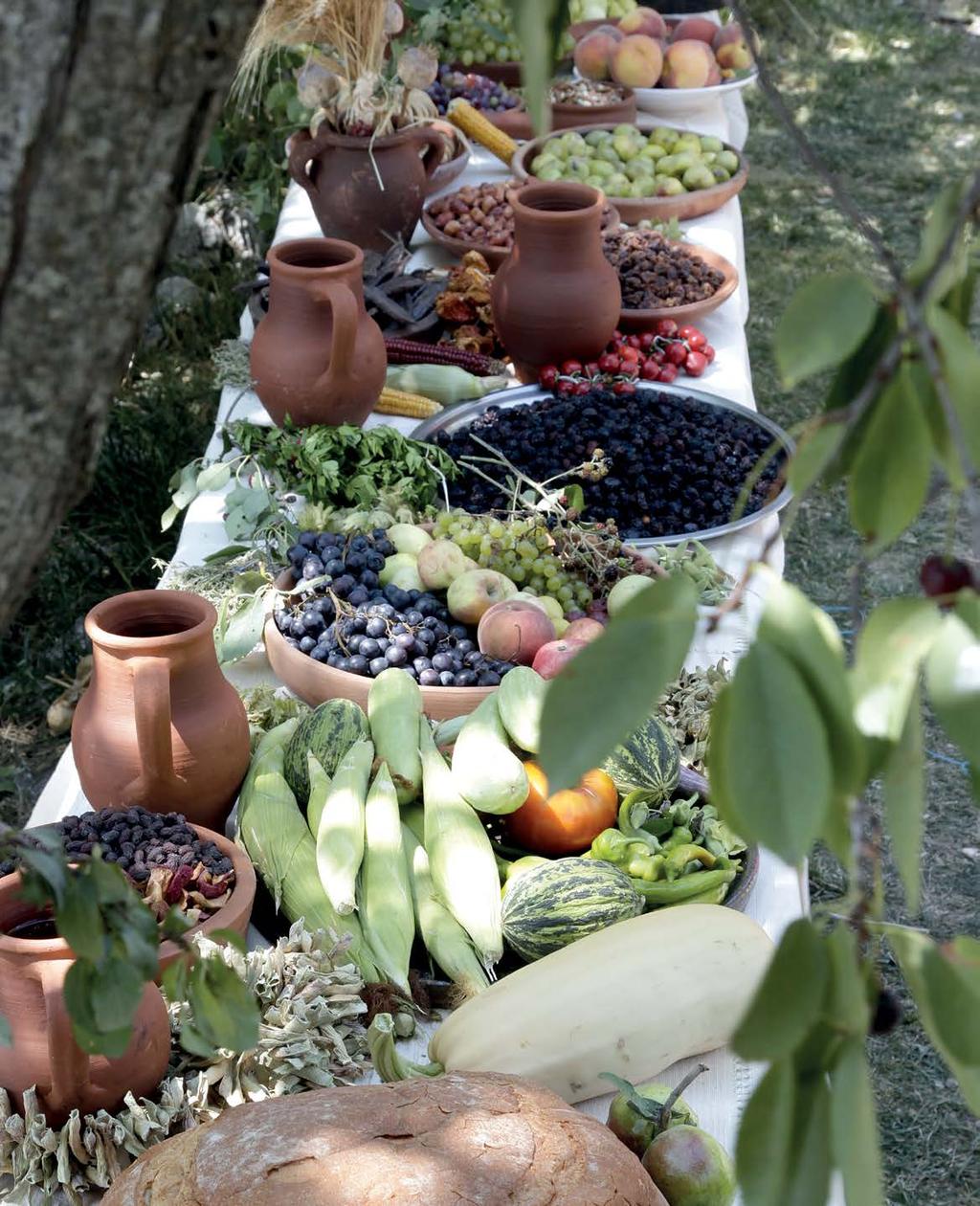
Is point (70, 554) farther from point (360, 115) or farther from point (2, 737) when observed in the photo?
point (360, 115)

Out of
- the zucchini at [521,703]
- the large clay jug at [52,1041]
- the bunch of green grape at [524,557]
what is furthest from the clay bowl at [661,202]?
the large clay jug at [52,1041]

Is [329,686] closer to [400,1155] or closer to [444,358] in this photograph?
[400,1155]

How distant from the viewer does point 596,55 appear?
11.1 feet

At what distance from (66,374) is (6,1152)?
71cm

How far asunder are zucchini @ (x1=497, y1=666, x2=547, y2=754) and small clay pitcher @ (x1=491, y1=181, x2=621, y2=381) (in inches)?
38.8

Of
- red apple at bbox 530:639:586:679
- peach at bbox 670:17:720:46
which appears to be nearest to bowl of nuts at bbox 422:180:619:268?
peach at bbox 670:17:720:46

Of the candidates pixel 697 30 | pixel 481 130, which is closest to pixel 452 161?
pixel 481 130

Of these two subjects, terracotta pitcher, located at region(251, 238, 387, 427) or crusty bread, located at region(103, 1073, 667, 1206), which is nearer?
crusty bread, located at region(103, 1073, 667, 1206)

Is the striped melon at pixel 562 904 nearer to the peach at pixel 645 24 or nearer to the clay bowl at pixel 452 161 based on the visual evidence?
the clay bowl at pixel 452 161

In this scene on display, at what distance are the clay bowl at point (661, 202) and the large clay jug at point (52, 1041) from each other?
216 cm

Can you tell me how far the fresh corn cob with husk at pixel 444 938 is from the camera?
1133mm

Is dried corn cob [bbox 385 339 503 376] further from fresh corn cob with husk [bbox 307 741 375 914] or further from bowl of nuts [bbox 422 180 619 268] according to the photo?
fresh corn cob with husk [bbox 307 741 375 914]

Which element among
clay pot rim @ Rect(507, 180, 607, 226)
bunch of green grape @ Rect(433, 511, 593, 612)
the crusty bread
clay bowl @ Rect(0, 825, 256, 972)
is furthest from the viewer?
clay pot rim @ Rect(507, 180, 607, 226)

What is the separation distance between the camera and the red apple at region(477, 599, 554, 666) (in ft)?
4.78
